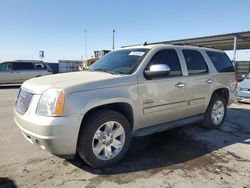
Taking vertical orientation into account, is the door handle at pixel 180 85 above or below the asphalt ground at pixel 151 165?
above

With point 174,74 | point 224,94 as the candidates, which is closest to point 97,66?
point 174,74

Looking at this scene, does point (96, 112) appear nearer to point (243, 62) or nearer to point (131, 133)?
point (131, 133)

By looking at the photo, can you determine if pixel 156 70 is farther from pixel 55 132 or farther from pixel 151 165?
pixel 55 132

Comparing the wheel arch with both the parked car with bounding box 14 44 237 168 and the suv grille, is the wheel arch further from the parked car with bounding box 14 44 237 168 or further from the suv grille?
the suv grille

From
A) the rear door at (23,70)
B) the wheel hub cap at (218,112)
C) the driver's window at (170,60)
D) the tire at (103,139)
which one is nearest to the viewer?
the tire at (103,139)

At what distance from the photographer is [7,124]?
6.16 meters

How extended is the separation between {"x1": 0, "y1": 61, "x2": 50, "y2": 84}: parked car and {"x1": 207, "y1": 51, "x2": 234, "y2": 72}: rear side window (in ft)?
46.7

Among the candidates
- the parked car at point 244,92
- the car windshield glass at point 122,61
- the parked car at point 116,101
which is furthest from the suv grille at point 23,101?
the parked car at point 244,92

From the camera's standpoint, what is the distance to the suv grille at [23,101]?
11.3ft

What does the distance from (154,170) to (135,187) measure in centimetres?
58

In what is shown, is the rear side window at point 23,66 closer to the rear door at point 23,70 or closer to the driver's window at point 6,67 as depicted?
the rear door at point 23,70

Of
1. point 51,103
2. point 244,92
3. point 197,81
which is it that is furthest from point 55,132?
point 244,92

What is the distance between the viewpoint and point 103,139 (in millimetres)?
3629

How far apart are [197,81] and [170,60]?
33.1 inches
